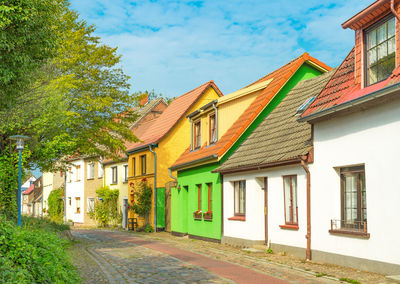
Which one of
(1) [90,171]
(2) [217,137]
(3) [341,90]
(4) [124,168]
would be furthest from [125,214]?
(3) [341,90]

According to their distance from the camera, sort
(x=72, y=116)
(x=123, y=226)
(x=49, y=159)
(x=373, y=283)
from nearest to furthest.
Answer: (x=373, y=283) → (x=49, y=159) → (x=72, y=116) → (x=123, y=226)

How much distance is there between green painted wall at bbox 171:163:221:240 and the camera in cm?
2083

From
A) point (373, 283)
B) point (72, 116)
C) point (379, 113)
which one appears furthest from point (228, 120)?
point (373, 283)

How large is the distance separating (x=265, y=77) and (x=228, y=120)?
3.66 meters

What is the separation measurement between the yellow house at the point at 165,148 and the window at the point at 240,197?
394 inches

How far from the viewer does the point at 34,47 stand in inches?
467

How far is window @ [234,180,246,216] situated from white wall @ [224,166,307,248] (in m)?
0.23

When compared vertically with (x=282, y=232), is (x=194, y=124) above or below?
above

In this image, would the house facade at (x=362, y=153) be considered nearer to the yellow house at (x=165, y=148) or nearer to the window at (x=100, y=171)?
the yellow house at (x=165, y=148)

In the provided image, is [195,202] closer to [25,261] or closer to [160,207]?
[160,207]

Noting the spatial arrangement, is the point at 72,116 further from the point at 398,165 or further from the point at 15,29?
the point at 398,165

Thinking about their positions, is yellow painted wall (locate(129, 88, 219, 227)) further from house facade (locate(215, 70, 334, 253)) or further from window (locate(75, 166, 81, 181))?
window (locate(75, 166, 81, 181))

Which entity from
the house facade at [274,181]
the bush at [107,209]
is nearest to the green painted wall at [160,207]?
the bush at [107,209]

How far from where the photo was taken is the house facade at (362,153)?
10852 millimetres
